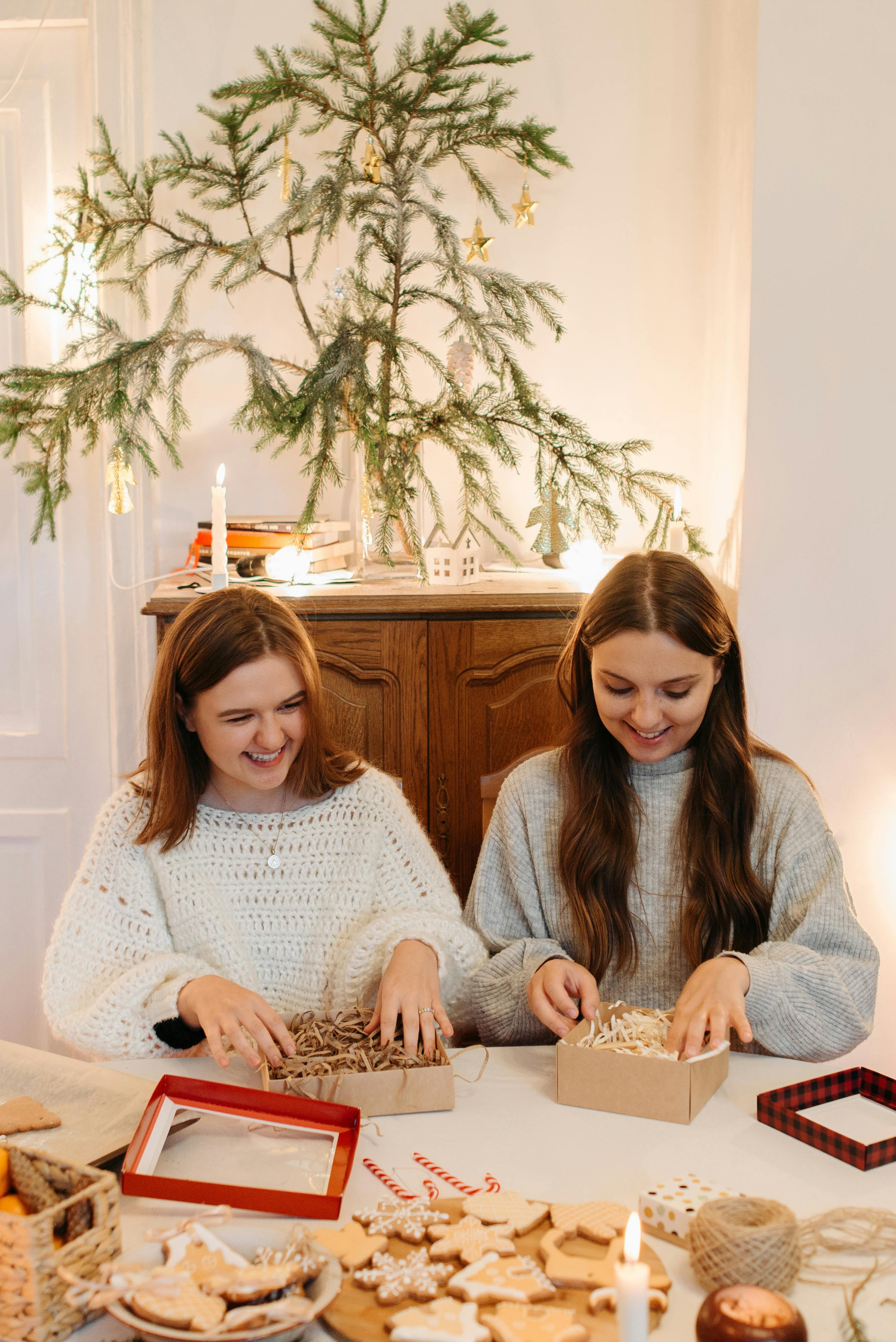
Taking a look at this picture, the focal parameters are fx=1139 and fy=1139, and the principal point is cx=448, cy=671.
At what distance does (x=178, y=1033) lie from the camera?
1409mm

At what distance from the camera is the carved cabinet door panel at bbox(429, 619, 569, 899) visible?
2.38m

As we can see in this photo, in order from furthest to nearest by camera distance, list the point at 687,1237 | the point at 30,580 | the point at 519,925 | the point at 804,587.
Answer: the point at 30,580 < the point at 804,587 < the point at 519,925 < the point at 687,1237

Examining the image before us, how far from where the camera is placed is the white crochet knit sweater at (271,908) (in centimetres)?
154

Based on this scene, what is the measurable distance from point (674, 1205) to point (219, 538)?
1.72 m

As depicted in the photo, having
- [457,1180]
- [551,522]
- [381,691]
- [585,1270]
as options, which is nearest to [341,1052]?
[457,1180]

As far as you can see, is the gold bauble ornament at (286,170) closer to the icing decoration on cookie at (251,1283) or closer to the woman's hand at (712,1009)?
the woman's hand at (712,1009)

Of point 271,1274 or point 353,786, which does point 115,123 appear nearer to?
point 353,786

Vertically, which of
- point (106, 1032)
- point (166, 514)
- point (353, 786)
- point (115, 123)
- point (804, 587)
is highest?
point (115, 123)

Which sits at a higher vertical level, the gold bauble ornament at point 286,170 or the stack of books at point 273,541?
the gold bauble ornament at point 286,170

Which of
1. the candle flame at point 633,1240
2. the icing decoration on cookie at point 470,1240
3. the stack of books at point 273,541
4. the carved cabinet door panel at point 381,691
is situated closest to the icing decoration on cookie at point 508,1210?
the icing decoration on cookie at point 470,1240

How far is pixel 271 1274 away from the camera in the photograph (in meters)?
0.84

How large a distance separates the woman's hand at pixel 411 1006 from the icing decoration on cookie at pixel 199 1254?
377mm

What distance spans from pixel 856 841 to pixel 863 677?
1.06 ft

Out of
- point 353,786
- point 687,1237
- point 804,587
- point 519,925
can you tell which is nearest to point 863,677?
point 804,587
